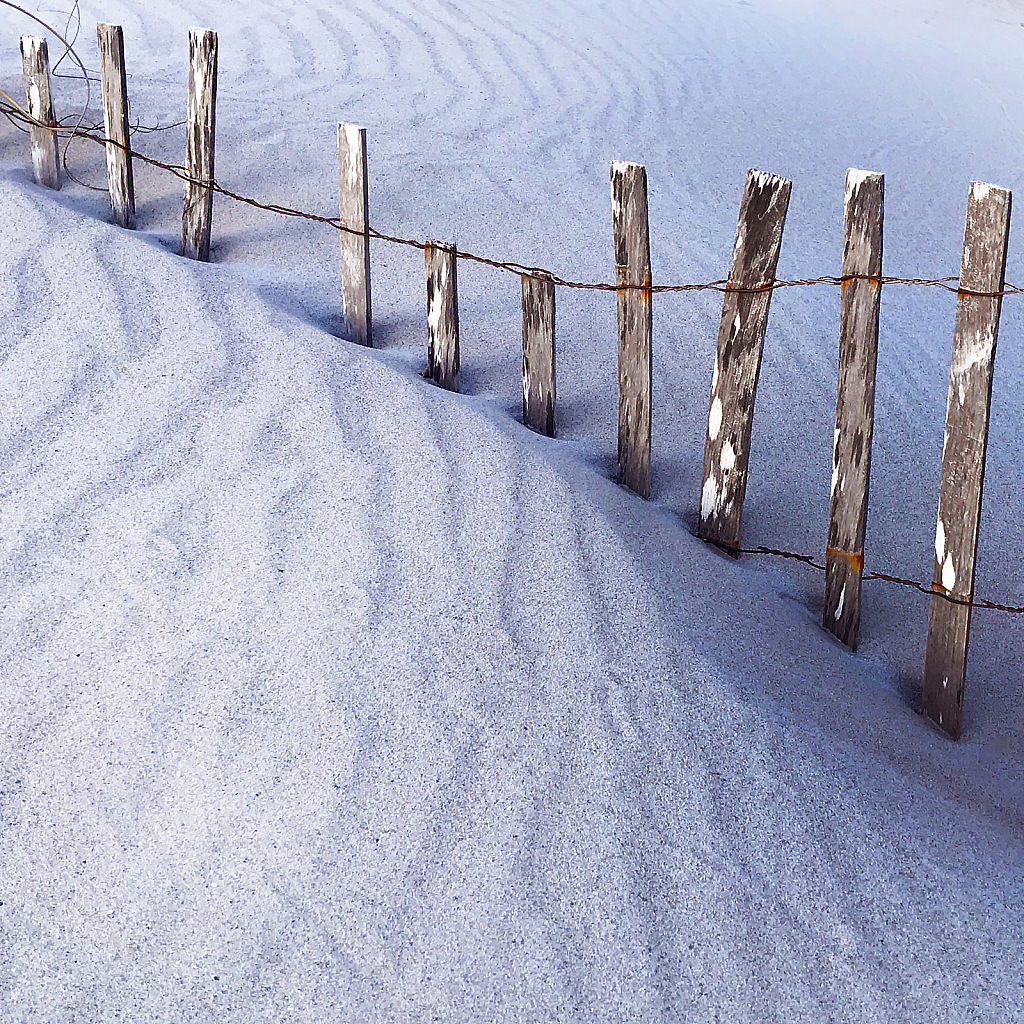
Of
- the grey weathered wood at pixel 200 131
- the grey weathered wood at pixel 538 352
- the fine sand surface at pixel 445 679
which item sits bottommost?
the fine sand surface at pixel 445 679

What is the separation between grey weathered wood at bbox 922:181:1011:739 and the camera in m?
2.39

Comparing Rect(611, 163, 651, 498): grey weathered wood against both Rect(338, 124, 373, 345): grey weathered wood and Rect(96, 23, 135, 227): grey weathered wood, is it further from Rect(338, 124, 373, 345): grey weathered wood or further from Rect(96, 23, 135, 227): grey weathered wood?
Rect(96, 23, 135, 227): grey weathered wood

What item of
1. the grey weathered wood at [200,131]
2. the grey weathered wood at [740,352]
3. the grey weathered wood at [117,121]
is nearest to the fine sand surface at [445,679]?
the grey weathered wood at [740,352]

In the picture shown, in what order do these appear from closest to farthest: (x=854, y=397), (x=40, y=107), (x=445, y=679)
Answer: (x=445, y=679), (x=854, y=397), (x=40, y=107)

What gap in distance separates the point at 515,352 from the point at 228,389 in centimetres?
144

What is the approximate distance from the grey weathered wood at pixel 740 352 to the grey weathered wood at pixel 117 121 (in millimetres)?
2781

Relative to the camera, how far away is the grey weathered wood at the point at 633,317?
302 centimetres

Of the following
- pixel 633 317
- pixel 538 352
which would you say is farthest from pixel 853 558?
pixel 538 352

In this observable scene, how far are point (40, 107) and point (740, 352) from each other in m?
3.61

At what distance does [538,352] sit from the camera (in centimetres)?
347

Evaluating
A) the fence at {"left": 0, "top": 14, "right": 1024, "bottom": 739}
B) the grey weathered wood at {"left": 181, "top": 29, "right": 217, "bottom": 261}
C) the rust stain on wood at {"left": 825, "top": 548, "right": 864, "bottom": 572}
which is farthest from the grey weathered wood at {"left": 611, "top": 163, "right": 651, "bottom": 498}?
the grey weathered wood at {"left": 181, "top": 29, "right": 217, "bottom": 261}

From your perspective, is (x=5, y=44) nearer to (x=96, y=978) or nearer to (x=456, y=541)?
(x=456, y=541)

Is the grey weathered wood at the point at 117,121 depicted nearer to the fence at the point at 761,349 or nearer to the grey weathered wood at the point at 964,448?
the fence at the point at 761,349

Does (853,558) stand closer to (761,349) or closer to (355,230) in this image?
(761,349)
